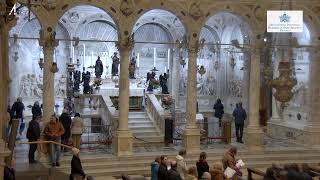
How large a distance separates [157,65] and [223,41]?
145 inches

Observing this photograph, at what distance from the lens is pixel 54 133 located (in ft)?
54.0

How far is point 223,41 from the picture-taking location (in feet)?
90.9

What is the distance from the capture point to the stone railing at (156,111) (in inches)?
845

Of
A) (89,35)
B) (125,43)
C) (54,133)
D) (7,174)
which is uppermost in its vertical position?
(89,35)

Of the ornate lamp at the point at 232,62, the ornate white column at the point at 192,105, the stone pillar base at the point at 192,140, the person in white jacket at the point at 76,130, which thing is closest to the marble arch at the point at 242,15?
the ornate white column at the point at 192,105

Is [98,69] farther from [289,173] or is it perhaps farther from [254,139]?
[289,173]

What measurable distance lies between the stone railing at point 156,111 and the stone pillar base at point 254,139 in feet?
10.5

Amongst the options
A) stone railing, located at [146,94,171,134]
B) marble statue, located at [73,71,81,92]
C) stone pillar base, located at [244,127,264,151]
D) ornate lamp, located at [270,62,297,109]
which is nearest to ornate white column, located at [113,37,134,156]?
stone railing, located at [146,94,171,134]

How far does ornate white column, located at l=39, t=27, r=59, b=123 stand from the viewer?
17812 millimetres

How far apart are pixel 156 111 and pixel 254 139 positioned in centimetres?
440

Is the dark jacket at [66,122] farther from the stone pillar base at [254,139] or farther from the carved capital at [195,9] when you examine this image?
the stone pillar base at [254,139]

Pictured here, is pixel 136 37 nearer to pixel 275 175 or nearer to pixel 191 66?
pixel 191 66

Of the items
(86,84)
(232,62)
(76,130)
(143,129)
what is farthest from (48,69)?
(232,62)

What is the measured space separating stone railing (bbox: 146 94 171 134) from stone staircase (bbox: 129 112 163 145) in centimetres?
19
